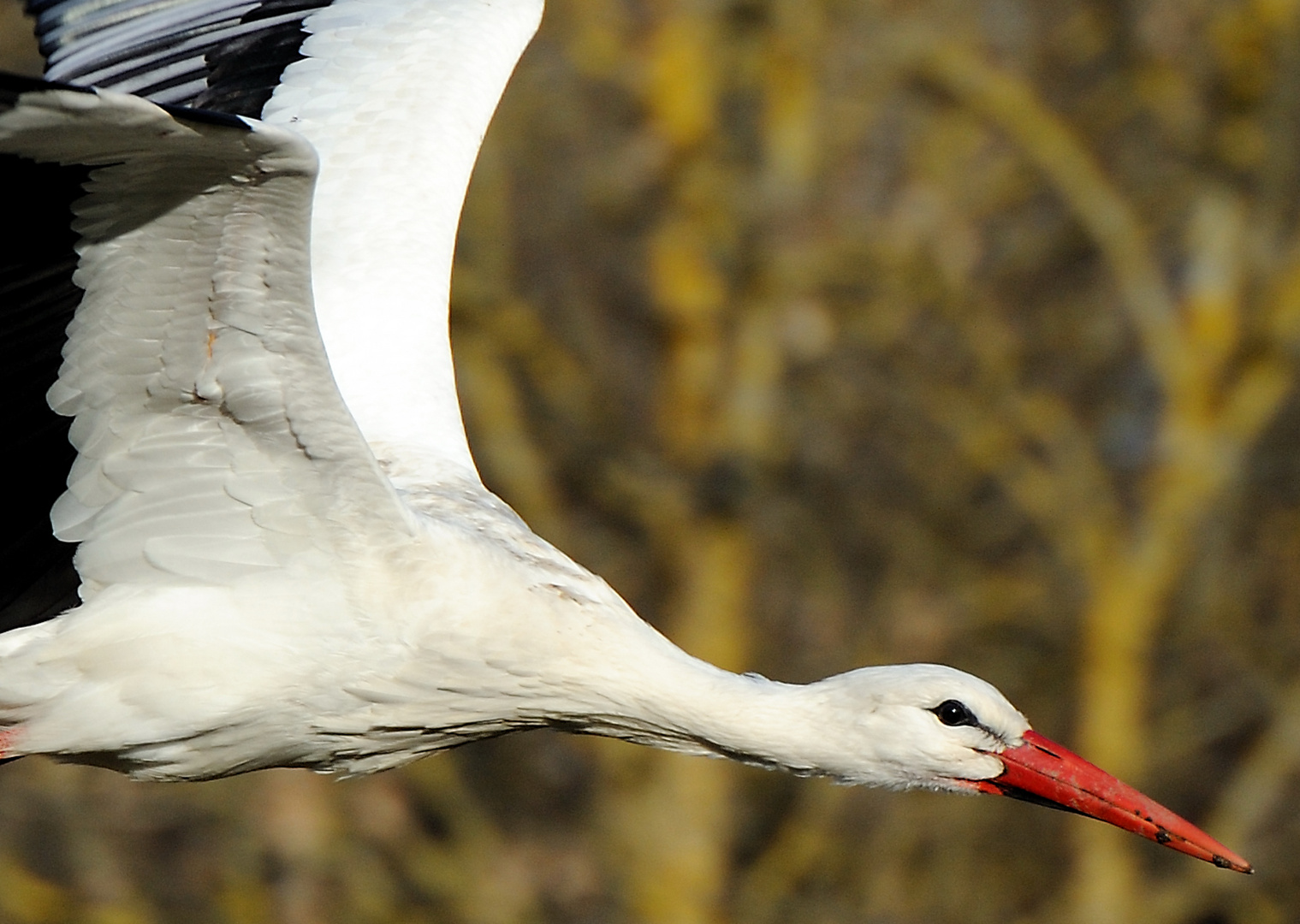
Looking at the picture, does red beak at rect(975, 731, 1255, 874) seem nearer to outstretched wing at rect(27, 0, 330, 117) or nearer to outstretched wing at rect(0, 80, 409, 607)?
outstretched wing at rect(0, 80, 409, 607)

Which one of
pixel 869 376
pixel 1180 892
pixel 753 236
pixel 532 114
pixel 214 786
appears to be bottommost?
pixel 1180 892

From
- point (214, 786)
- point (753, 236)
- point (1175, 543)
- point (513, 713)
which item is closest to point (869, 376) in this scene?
point (753, 236)

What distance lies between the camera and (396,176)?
280 inches

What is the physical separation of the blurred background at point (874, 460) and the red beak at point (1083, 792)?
787cm

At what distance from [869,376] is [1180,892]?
4.44m

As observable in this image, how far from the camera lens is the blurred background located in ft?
43.7

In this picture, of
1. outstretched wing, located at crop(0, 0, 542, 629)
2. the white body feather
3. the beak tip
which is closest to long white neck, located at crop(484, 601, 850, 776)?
the white body feather

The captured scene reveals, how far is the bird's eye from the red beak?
0.53 feet

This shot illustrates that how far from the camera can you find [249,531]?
5.51 m

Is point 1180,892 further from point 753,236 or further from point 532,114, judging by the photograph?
point 532,114

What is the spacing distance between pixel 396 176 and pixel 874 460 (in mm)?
9512

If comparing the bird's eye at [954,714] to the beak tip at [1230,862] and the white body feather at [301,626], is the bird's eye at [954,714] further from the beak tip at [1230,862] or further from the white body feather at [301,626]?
the beak tip at [1230,862]

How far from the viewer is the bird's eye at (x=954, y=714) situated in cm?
549

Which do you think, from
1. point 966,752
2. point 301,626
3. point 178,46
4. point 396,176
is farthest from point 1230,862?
point 178,46
